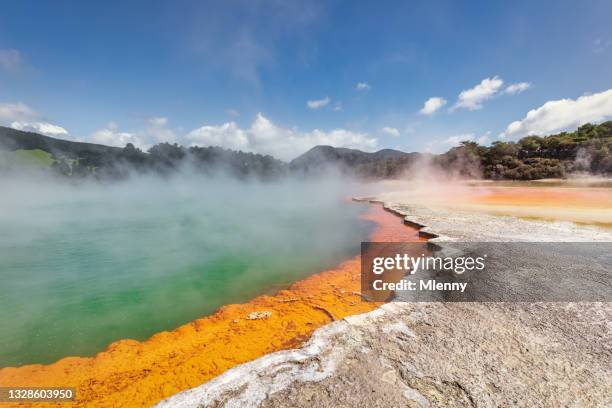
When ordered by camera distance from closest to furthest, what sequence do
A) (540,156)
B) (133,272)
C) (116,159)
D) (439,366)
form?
(439,366)
(133,272)
(540,156)
(116,159)

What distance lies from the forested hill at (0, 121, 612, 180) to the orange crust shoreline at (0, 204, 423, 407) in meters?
40.1

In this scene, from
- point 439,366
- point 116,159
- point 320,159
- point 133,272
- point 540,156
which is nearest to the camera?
point 439,366

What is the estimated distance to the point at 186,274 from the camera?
717cm

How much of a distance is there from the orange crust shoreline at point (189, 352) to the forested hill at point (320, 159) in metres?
40.1

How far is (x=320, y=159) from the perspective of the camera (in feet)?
291

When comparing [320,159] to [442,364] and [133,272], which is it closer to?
[133,272]

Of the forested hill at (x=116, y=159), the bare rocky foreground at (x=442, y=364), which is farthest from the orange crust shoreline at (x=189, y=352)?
the forested hill at (x=116, y=159)

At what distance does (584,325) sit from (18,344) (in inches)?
327

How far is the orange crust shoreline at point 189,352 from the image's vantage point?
3025 millimetres

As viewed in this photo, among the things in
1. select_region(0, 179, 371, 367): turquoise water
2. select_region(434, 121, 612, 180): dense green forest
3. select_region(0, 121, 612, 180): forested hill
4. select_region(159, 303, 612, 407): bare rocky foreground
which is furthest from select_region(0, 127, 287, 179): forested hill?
select_region(159, 303, 612, 407): bare rocky foreground

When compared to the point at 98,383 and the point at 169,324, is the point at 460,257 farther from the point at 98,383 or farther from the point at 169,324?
the point at 98,383

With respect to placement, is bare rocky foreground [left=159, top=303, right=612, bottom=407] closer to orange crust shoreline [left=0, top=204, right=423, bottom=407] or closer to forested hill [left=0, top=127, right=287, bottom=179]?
orange crust shoreline [left=0, top=204, right=423, bottom=407]

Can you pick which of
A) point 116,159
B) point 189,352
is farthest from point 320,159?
point 189,352

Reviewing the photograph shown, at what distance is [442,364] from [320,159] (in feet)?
288
